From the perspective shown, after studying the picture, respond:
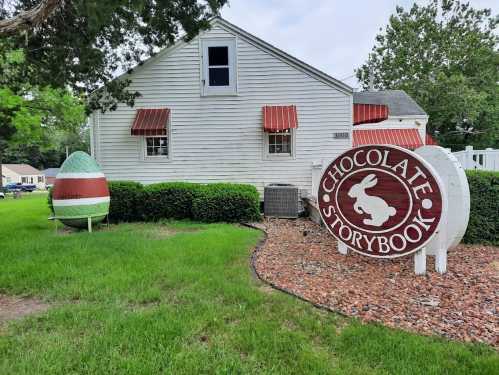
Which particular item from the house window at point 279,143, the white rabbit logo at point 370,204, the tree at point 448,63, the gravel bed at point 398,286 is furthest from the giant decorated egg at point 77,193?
the tree at point 448,63

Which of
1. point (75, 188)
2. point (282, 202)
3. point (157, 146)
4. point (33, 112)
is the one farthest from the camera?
point (33, 112)

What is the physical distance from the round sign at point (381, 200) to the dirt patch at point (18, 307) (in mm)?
3690

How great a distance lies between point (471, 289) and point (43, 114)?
22519mm

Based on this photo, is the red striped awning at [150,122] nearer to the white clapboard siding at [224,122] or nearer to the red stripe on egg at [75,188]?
the white clapboard siding at [224,122]

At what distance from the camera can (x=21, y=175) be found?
61.9 meters

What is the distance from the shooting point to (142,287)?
3.46 metres

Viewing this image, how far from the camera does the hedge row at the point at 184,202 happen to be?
25.5 ft

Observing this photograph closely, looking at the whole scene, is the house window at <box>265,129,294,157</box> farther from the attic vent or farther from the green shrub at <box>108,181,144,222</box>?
the green shrub at <box>108,181,144,222</box>

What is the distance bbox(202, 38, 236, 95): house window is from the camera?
31.3 feet

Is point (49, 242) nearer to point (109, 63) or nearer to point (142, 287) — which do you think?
point (142, 287)

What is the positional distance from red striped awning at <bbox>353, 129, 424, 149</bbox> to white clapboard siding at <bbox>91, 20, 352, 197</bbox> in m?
4.91

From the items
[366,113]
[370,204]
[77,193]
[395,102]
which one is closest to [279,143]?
[366,113]

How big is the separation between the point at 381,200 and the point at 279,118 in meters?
5.81

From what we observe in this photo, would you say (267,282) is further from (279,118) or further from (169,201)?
(279,118)
